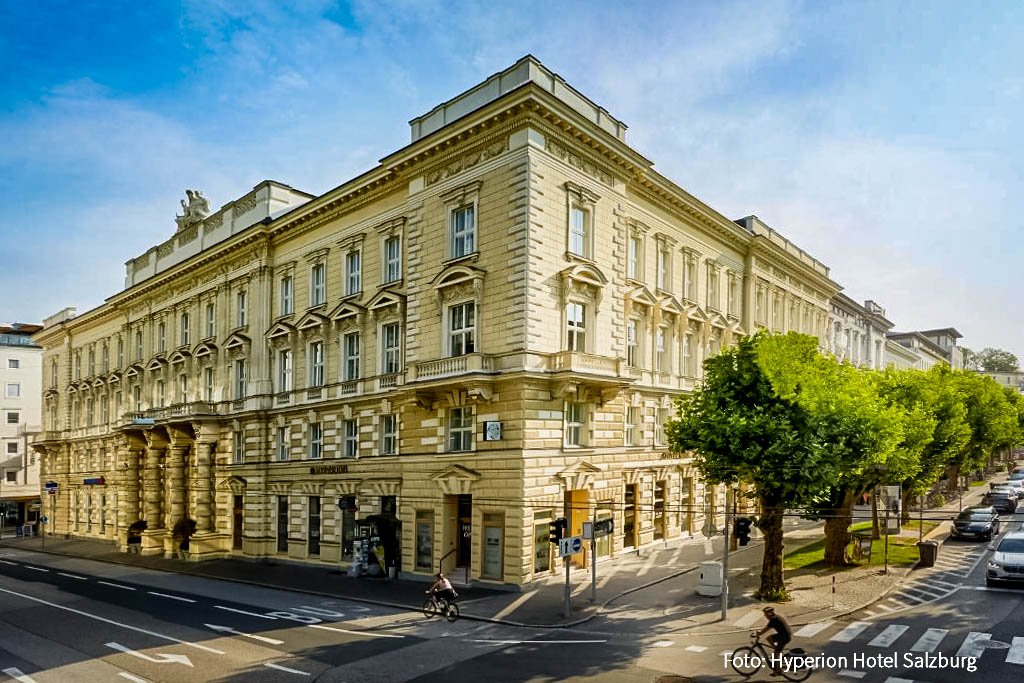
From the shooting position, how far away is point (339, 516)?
36438 mm

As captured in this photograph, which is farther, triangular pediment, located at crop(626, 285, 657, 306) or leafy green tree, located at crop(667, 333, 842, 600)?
triangular pediment, located at crop(626, 285, 657, 306)

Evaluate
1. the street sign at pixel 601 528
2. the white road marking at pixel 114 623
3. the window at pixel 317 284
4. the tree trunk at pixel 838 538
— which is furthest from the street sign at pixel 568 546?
the window at pixel 317 284

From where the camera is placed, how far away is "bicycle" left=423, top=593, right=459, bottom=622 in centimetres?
2359

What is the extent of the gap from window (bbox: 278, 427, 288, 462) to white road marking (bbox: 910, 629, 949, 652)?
108 ft

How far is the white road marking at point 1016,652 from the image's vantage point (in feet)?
56.4

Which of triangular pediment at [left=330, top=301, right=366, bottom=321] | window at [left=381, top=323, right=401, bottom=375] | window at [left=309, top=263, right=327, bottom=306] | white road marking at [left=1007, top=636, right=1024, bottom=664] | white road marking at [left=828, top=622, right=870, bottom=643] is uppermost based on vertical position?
window at [left=309, top=263, right=327, bottom=306]

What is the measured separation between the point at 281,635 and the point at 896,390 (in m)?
33.2

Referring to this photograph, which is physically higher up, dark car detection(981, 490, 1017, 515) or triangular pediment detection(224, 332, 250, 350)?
triangular pediment detection(224, 332, 250, 350)

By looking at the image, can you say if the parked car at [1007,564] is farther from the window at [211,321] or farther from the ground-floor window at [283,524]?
the window at [211,321]

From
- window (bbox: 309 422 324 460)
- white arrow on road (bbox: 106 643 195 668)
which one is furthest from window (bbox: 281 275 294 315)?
white arrow on road (bbox: 106 643 195 668)

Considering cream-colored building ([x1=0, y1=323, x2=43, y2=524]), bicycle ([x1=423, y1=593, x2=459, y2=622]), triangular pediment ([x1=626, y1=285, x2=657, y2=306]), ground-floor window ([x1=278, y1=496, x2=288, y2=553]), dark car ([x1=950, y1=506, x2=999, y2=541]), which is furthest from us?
cream-colored building ([x1=0, y1=323, x2=43, y2=524])

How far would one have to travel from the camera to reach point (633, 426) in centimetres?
3603

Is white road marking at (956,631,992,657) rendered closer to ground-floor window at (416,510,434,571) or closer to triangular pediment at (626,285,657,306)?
ground-floor window at (416,510,434,571)

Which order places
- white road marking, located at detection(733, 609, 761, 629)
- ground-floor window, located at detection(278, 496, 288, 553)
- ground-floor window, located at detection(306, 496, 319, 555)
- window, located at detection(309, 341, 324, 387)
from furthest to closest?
1. ground-floor window, located at detection(278, 496, 288, 553)
2. window, located at detection(309, 341, 324, 387)
3. ground-floor window, located at detection(306, 496, 319, 555)
4. white road marking, located at detection(733, 609, 761, 629)
